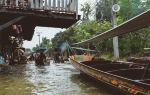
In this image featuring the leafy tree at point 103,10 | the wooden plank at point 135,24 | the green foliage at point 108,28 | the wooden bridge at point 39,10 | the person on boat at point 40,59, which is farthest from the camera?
the leafy tree at point 103,10

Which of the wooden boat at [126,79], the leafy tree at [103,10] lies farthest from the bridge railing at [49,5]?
the leafy tree at [103,10]

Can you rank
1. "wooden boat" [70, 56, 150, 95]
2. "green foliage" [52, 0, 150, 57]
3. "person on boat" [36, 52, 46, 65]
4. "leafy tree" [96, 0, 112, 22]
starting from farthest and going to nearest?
"leafy tree" [96, 0, 112, 22] < "green foliage" [52, 0, 150, 57] < "person on boat" [36, 52, 46, 65] < "wooden boat" [70, 56, 150, 95]

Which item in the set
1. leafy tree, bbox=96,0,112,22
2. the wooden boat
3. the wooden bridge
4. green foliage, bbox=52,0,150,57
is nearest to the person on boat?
green foliage, bbox=52,0,150,57

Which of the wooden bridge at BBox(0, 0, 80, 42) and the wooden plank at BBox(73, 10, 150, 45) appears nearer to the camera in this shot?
the wooden plank at BBox(73, 10, 150, 45)

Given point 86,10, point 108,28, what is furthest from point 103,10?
point 108,28

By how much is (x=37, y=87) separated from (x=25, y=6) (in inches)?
174

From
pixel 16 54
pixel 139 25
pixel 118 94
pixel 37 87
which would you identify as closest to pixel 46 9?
pixel 37 87

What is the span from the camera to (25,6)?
14.1m

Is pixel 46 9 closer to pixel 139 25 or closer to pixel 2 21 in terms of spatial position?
pixel 2 21

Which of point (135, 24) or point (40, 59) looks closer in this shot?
point (135, 24)

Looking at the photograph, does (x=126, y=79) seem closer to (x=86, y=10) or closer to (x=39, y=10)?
(x=39, y=10)

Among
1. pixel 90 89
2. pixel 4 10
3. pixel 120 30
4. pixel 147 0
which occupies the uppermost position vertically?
pixel 147 0

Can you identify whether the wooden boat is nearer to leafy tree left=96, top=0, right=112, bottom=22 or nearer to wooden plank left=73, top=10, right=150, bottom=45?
wooden plank left=73, top=10, right=150, bottom=45

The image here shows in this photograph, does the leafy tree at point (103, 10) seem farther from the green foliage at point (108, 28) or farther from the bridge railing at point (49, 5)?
the bridge railing at point (49, 5)
